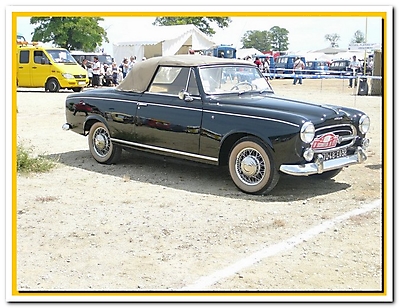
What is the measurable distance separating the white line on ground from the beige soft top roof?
108 inches

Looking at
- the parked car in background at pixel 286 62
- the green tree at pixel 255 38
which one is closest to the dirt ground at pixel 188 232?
the green tree at pixel 255 38

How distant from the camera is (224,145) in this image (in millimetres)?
6984

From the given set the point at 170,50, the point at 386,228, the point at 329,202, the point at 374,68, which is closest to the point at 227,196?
the point at 329,202

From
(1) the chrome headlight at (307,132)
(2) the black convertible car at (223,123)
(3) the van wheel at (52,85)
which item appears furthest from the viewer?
(3) the van wheel at (52,85)

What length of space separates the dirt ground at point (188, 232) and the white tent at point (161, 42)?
72.3 feet

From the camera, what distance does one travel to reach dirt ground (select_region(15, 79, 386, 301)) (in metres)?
4.50

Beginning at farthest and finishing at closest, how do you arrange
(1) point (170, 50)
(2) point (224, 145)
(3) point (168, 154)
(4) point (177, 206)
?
(1) point (170, 50) → (3) point (168, 154) → (2) point (224, 145) → (4) point (177, 206)

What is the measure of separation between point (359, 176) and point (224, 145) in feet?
6.52

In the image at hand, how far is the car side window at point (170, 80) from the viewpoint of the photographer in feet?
24.8

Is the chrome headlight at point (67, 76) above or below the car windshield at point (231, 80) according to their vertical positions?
above

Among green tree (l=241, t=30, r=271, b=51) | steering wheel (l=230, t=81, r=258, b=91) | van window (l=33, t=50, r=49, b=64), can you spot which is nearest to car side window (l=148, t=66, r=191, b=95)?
steering wheel (l=230, t=81, r=258, b=91)

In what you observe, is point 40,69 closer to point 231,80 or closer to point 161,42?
point 161,42

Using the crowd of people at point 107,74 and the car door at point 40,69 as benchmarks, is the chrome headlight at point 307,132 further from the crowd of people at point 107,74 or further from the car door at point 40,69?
the crowd of people at point 107,74

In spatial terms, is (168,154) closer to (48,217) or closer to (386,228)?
(48,217)
